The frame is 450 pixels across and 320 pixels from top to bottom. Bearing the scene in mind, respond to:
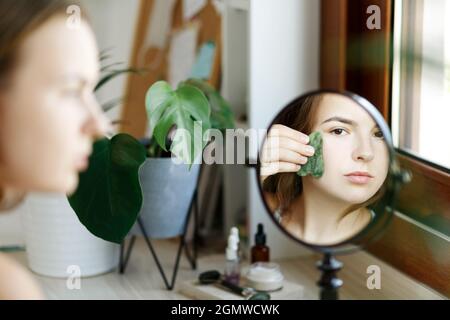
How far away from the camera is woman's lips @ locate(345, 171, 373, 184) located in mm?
974

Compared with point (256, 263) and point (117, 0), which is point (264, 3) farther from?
point (117, 0)

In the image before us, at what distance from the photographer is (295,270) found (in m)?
2.00

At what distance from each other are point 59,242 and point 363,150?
1.08 m

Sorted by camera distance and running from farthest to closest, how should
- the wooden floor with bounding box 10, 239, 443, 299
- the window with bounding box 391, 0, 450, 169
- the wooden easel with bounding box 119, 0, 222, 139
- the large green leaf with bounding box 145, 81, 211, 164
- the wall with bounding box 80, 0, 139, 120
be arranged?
the wall with bounding box 80, 0, 139, 120 → the wooden easel with bounding box 119, 0, 222, 139 → the wooden floor with bounding box 10, 239, 443, 299 → the window with bounding box 391, 0, 450, 169 → the large green leaf with bounding box 145, 81, 211, 164

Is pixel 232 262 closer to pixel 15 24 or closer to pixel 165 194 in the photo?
pixel 165 194

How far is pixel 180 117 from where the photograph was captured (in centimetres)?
138

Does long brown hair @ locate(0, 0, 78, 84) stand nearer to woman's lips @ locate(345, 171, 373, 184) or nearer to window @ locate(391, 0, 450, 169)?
woman's lips @ locate(345, 171, 373, 184)

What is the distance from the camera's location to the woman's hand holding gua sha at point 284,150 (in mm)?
995

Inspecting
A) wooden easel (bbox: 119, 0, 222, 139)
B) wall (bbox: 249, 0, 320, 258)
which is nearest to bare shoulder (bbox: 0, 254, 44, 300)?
wall (bbox: 249, 0, 320, 258)

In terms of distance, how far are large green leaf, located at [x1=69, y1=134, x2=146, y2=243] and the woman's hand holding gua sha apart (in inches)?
7.5

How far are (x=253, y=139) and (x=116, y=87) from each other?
88cm

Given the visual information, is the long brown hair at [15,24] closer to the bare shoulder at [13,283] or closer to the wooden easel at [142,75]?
the bare shoulder at [13,283]

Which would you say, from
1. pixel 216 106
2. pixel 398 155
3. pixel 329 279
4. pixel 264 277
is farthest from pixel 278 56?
pixel 329 279

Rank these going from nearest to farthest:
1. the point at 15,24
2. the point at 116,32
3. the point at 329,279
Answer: the point at 15,24 < the point at 329,279 < the point at 116,32
